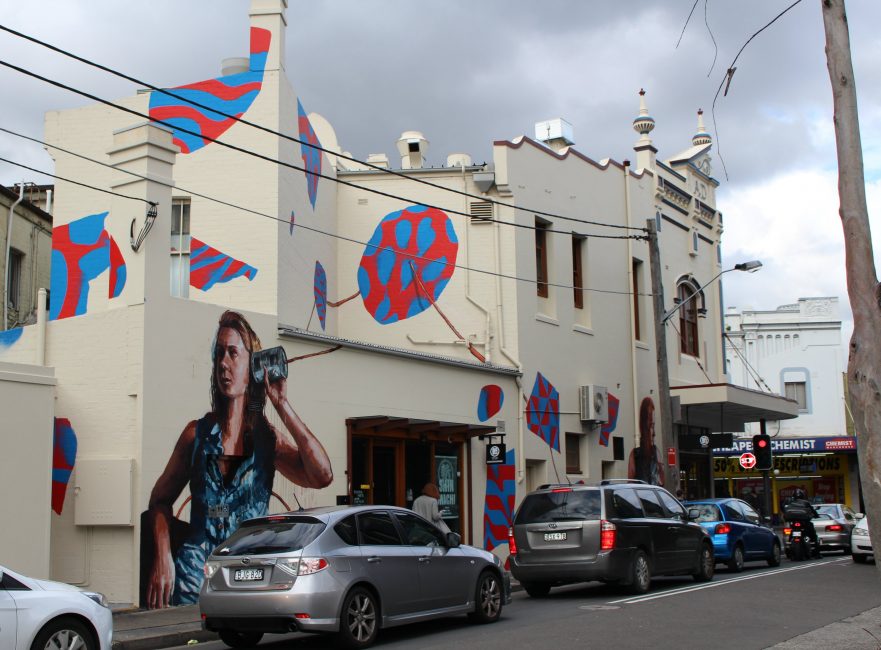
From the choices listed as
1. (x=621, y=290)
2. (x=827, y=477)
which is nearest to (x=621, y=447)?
(x=621, y=290)

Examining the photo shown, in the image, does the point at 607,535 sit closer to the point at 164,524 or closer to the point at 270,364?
the point at 270,364

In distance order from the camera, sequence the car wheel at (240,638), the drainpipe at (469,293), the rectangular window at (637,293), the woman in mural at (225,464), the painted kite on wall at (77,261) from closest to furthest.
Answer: the car wheel at (240,638), the woman in mural at (225,464), the painted kite on wall at (77,261), the drainpipe at (469,293), the rectangular window at (637,293)

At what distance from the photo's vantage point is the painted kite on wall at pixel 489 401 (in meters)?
21.5

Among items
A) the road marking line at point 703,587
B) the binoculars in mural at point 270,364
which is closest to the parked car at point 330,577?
the road marking line at point 703,587

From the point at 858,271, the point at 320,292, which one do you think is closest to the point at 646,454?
the point at 320,292

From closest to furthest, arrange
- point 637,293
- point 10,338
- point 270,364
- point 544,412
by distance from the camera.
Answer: point 10,338
point 270,364
point 544,412
point 637,293

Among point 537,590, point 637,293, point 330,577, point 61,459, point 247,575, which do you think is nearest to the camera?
point 330,577

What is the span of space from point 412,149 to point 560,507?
13.0m

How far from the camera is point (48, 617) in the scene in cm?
919

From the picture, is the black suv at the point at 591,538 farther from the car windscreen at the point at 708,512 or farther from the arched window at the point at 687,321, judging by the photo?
the arched window at the point at 687,321

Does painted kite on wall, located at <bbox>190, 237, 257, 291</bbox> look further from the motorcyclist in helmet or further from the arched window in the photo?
the arched window

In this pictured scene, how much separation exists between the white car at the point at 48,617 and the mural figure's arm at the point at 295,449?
664 centimetres

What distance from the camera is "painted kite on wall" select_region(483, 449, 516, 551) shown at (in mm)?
21250

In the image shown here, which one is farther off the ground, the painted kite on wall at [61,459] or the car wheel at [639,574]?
the painted kite on wall at [61,459]
